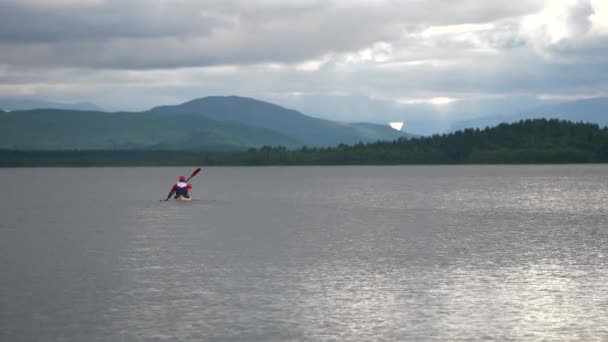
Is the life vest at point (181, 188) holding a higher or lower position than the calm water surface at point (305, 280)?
higher

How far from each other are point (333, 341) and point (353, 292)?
725 cm

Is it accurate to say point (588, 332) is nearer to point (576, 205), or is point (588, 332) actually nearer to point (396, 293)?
point (396, 293)

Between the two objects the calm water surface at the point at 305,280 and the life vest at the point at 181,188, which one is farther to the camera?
the life vest at the point at 181,188

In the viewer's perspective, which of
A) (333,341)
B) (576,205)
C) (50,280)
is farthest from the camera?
(576,205)

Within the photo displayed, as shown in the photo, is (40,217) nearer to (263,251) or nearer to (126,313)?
(263,251)

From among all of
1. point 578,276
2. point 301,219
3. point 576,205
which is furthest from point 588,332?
point 576,205

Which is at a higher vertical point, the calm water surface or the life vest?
the life vest

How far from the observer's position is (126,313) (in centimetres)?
2552

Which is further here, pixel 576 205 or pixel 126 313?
pixel 576 205

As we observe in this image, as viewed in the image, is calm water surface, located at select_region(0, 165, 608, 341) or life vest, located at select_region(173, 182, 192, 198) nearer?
calm water surface, located at select_region(0, 165, 608, 341)

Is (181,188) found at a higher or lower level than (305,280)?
higher

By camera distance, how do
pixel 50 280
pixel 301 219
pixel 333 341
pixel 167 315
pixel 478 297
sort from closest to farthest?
pixel 333 341, pixel 167 315, pixel 478 297, pixel 50 280, pixel 301 219

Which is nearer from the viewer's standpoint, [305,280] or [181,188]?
[305,280]

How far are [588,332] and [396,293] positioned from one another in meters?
7.55
